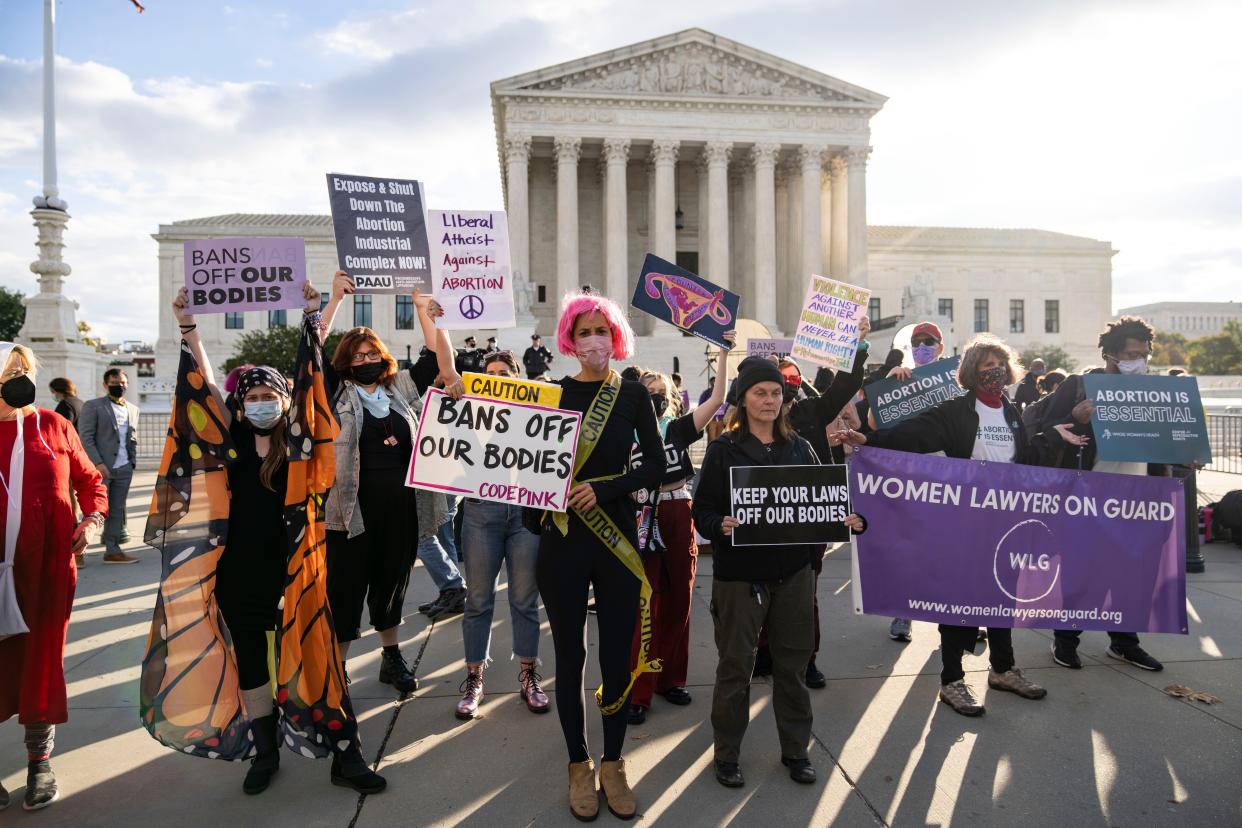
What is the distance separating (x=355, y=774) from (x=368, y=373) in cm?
211

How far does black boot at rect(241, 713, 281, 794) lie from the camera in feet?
11.9

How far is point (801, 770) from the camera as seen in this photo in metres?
3.65

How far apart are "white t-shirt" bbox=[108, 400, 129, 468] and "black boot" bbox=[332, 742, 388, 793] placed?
279 inches

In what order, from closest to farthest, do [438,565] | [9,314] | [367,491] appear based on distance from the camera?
[367,491] < [438,565] < [9,314]

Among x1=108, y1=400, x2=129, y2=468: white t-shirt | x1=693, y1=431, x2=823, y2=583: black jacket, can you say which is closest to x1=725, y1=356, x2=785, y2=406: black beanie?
x1=693, y1=431, x2=823, y2=583: black jacket

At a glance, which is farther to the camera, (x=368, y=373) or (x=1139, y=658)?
(x=1139, y=658)

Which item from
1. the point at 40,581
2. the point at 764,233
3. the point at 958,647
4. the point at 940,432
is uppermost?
the point at 764,233

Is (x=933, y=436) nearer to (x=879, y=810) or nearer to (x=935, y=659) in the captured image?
(x=935, y=659)

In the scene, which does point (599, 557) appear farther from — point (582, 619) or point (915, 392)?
point (915, 392)

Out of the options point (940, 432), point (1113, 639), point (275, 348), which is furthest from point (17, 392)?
point (275, 348)

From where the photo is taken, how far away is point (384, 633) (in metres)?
4.74

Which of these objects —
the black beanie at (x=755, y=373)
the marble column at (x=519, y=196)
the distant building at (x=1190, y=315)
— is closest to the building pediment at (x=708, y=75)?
the marble column at (x=519, y=196)

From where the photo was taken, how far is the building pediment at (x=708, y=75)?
41688 mm

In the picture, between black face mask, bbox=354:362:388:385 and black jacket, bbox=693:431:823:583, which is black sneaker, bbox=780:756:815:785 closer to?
black jacket, bbox=693:431:823:583
